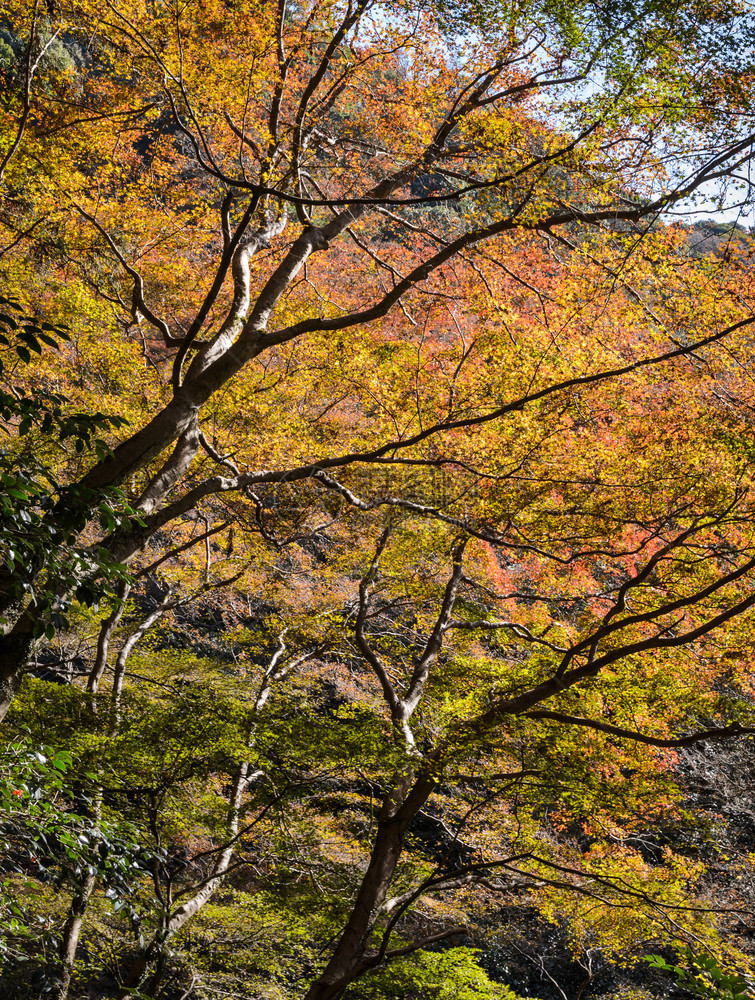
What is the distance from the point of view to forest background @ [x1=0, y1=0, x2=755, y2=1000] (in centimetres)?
419

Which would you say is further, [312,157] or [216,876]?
[312,157]

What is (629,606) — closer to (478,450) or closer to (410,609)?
(478,450)

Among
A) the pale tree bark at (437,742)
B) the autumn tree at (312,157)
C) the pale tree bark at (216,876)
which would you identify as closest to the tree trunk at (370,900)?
the pale tree bark at (437,742)

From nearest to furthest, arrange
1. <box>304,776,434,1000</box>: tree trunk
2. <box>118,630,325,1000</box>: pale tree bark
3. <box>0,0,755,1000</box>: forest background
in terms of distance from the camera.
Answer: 1. <box>0,0,755,1000</box>: forest background
2. <box>118,630,325,1000</box>: pale tree bark
3. <box>304,776,434,1000</box>: tree trunk

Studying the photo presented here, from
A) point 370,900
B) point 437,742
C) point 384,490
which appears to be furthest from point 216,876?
point 384,490

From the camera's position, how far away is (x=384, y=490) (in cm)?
816

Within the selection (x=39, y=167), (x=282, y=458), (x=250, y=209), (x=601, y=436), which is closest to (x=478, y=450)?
(x=601, y=436)

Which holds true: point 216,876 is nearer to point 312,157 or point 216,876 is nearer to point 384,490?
point 384,490

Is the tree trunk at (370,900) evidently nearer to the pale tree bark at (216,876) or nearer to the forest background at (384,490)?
the forest background at (384,490)

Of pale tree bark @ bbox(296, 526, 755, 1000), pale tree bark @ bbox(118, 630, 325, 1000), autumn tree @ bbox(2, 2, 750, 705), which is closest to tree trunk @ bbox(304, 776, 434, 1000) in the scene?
pale tree bark @ bbox(296, 526, 755, 1000)

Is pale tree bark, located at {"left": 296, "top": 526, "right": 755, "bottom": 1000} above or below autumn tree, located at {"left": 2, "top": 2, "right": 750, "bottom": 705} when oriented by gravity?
below

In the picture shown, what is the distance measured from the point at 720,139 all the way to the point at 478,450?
4.36 metres

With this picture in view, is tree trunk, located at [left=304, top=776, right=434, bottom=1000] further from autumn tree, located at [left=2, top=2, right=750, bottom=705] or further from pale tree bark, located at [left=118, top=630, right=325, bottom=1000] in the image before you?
autumn tree, located at [left=2, top=2, right=750, bottom=705]

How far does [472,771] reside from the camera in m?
6.36
